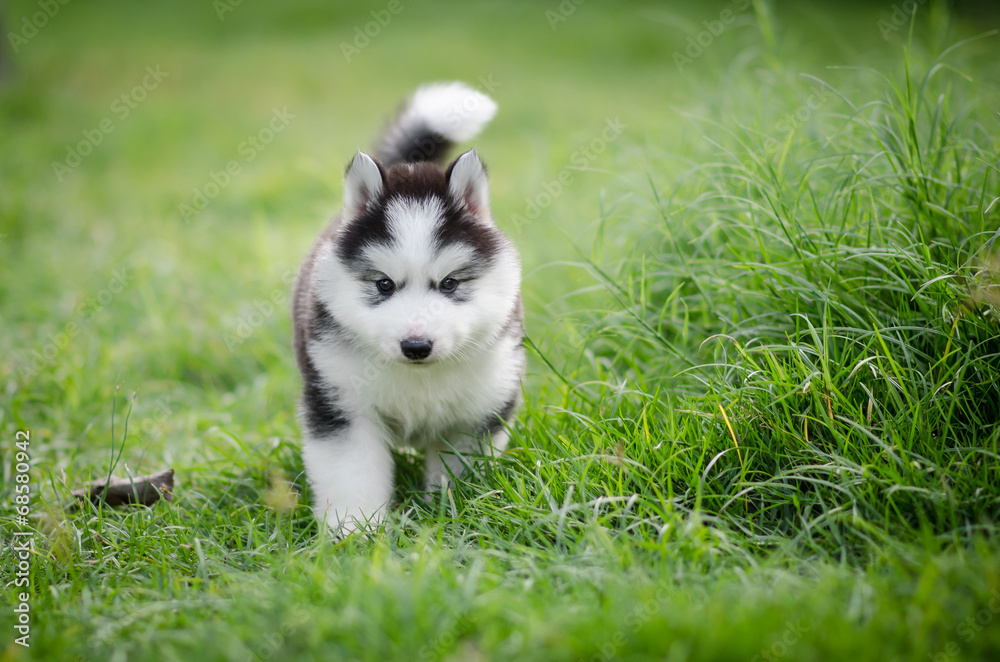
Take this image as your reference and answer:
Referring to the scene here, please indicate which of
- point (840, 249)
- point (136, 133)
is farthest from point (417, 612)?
point (136, 133)

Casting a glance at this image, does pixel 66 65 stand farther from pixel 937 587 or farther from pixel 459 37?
pixel 937 587

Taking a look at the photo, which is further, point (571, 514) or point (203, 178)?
point (203, 178)

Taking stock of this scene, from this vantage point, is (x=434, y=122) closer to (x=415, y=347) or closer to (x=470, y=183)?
(x=470, y=183)

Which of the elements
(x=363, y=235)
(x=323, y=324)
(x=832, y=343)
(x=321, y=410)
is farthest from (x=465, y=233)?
(x=832, y=343)

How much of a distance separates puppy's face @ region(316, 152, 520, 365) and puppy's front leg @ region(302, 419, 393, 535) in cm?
36

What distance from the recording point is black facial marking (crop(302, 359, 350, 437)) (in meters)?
2.75

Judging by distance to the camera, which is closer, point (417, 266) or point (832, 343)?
point (417, 266)

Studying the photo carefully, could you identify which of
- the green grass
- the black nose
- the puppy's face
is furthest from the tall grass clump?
the black nose

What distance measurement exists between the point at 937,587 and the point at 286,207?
19.9 feet

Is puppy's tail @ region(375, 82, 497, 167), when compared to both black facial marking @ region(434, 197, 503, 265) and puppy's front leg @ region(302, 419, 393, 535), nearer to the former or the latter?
black facial marking @ region(434, 197, 503, 265)

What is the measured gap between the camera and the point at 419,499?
2.95 metres

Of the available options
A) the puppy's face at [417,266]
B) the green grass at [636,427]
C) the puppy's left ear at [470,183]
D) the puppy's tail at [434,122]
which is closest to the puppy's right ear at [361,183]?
the puppy's face at [417,266]

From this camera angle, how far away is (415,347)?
2.37m

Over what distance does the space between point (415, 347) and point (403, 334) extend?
0.19ft
